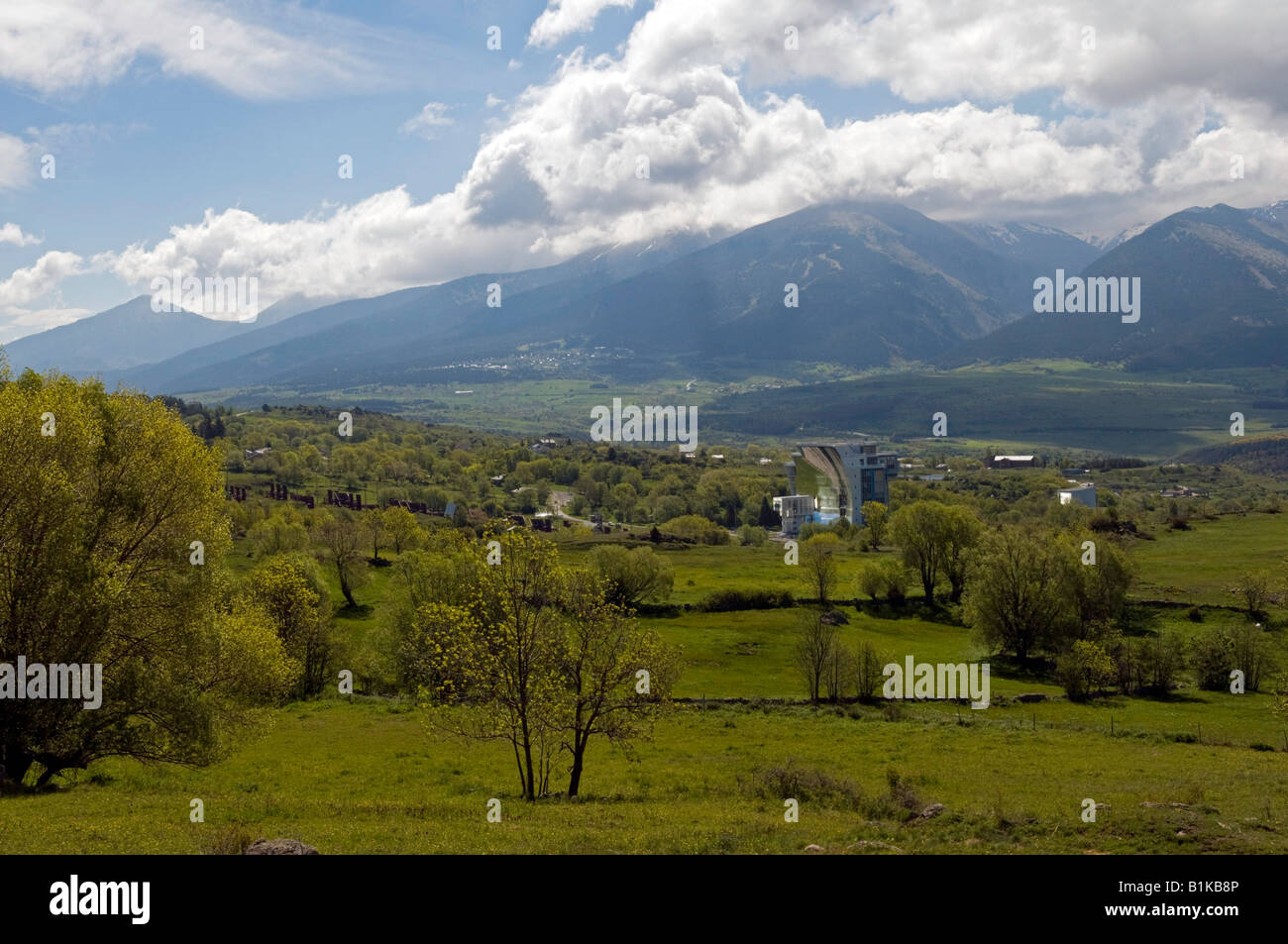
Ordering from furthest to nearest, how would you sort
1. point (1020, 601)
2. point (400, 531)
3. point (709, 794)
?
point (400, 531) → point (1020, 601) → point (709, 794)

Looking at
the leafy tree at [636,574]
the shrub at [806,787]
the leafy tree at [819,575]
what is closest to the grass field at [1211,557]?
the leafy tree at [819,575]

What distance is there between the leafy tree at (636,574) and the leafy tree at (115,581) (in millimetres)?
66968

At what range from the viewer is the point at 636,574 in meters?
100

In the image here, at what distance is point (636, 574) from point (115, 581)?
2945 inches

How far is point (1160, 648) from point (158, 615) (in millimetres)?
70656

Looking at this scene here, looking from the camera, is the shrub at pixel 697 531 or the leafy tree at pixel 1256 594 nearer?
the leafy tree at pixel 1256 594

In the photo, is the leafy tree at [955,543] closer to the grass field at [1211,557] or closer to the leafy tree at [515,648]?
the grass field at [1211,557]

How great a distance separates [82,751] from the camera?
94.7 feet

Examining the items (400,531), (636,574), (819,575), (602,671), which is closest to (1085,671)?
(819,575)

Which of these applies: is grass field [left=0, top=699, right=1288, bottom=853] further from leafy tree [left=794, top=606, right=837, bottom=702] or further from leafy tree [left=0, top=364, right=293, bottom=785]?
leafy tree [left=794, top=606, right=837, bottom=702]

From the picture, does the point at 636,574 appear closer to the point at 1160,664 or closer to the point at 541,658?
the point at 1160,664

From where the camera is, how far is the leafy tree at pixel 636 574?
9956cm

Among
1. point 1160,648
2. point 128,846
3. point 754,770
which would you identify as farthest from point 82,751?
point 1160,648

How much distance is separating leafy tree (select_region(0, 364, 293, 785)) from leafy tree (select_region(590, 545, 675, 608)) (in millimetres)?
66968
